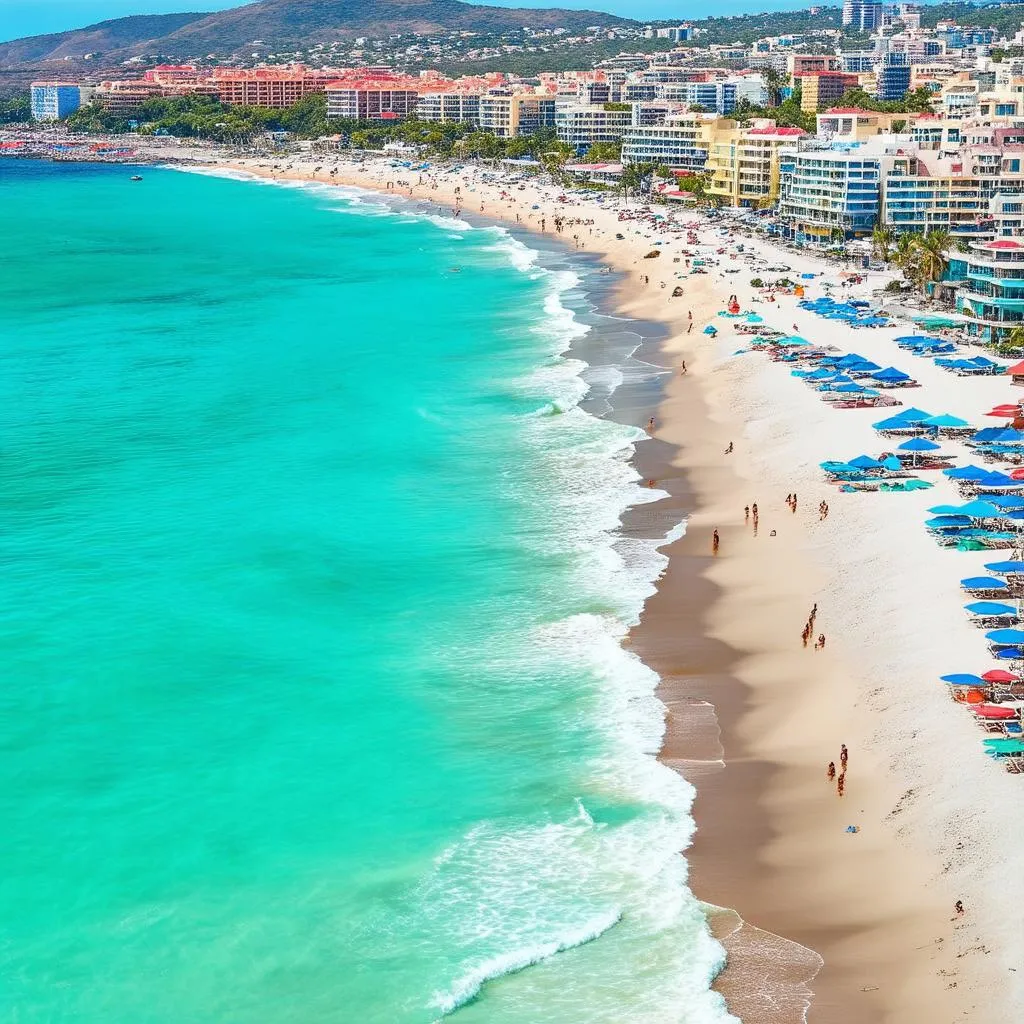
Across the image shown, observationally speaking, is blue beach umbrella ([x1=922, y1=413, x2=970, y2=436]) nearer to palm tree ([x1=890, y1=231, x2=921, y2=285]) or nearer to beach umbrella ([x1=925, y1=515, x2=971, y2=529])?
beach umbrella ([x1=925, y1=515, x2=971, y2=529])

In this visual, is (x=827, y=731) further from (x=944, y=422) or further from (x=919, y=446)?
(x=944, y=422)

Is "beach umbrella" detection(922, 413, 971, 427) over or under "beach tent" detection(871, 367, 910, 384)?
under

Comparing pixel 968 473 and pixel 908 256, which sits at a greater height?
pixel 908 256

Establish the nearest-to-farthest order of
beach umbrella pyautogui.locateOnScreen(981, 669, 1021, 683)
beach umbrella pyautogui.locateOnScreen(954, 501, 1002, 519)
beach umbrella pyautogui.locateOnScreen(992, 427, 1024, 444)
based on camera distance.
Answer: beach umbrella pyautogui.locateOnScreen(981, 669, 1021, 683)
beach umbrella pyautogui.locateOnScreen(954, 501, 1002, 519)
beach umbrella pyautogui.locateOnScreen(992, 427, 1024, 444)

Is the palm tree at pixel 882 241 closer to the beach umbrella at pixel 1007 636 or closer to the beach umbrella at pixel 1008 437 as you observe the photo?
the beach umbrella at pixel 1008 437

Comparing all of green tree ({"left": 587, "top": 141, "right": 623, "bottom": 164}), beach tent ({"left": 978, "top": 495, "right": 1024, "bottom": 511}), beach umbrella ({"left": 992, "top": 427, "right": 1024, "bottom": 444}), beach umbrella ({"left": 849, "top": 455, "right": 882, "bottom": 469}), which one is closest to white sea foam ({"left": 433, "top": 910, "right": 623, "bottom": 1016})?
beach tent ({"left": 978, "top": 495, "right": 1024, "bottom": 511})

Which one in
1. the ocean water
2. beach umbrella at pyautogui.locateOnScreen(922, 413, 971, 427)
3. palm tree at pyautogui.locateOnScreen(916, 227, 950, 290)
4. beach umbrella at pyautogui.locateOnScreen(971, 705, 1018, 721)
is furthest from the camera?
palm tree at pyautogui.locateOnScreen(916, 227, 950, 290)

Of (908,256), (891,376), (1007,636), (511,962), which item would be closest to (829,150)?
(908,256)

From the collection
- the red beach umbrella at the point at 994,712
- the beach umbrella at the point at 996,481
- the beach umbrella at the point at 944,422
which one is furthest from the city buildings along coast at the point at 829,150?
the red beach umbrella at the point at 994,712
